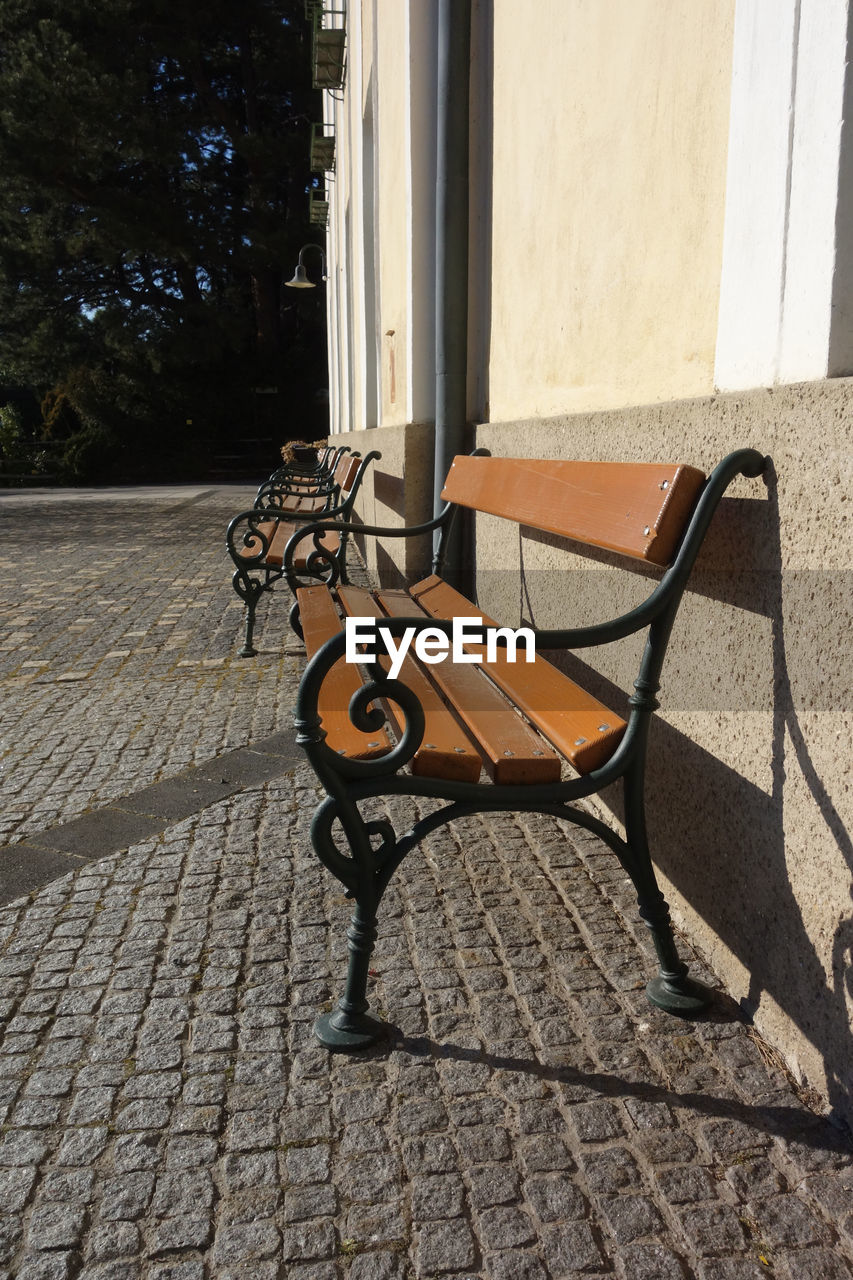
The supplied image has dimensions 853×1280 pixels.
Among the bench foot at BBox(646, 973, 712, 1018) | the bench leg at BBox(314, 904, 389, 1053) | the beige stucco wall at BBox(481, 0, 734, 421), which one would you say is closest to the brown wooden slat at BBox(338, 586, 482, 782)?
the bench leg at BBox(314, 904, 389, 1053)

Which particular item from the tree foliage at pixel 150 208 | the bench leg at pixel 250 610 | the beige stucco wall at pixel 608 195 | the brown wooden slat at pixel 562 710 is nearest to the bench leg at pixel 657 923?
the brown wooden slat at pixel 562 710

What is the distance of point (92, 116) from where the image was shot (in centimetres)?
2672

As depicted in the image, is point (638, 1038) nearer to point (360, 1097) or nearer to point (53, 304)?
point (360, 1097)

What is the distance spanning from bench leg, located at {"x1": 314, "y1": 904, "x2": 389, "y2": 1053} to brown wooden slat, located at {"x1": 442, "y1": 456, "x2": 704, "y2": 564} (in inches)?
37.7

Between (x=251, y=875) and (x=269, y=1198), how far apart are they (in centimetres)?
120

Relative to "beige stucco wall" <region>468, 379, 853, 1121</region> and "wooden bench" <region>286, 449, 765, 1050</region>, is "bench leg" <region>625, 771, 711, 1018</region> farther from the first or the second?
"beige stucco wall" <region>468, 379, 853, 1121</region>

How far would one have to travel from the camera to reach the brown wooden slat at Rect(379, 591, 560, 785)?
2123mm

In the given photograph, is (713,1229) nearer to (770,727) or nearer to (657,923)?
(657,923)

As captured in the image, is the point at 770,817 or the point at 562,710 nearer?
the point at 770,817

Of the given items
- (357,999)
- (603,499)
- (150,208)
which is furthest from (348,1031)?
(150,208)

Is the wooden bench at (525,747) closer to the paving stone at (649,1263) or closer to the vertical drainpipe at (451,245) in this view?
the paving stone at (649,1263)

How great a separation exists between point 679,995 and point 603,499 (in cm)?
113

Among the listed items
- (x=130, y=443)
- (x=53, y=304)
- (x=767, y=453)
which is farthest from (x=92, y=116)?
(x=767, y=453)

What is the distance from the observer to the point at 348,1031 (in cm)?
213
